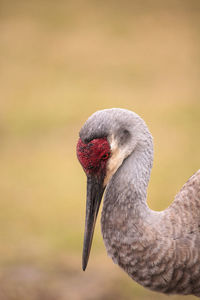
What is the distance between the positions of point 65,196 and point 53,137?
1032 millimetres

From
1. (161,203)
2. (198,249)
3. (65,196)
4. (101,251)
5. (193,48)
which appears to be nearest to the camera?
(198,249)

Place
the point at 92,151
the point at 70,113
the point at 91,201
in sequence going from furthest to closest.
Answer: the point at 70,113
the point at 91,201
the point at 92,151

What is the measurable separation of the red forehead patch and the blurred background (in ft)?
4.23

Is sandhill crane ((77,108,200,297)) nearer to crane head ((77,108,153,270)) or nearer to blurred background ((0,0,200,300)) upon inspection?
crane head ((77,108,153,270))

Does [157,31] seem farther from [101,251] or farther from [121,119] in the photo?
[121,119]

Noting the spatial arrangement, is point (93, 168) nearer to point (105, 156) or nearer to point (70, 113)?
point (105, 156)

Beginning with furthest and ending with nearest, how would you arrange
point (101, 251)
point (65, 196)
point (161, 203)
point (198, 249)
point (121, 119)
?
point (65, 196) < point (161, 203) < point (101, 251) < point (198, 249) < point (121, 119)

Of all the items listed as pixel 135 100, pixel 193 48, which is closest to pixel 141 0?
pixel 193 48

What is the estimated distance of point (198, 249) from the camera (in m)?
1.47

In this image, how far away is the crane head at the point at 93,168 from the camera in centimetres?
132

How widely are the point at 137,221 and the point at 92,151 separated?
269 millimetres

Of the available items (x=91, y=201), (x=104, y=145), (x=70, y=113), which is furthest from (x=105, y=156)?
(x=70, y=113)

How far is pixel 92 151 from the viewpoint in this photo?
1.32 m

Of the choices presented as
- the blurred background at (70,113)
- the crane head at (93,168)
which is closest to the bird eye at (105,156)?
the crane head at (93,168)
